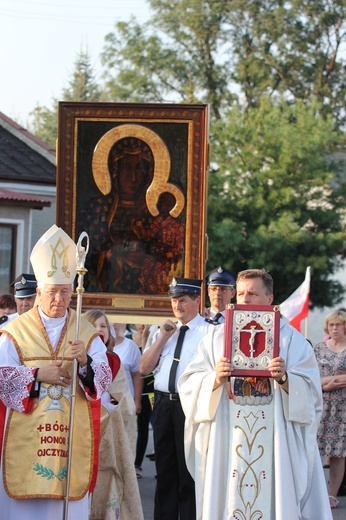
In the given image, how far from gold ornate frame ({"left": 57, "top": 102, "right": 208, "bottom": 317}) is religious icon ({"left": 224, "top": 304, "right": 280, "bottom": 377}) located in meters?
5.36

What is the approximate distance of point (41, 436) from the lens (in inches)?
271

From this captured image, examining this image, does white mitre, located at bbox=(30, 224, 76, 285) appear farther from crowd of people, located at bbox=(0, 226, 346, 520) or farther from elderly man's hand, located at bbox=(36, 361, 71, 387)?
elderly man's hand, located at bbox=(36, 361, 71, 387)

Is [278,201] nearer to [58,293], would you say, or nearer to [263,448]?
[58,293]

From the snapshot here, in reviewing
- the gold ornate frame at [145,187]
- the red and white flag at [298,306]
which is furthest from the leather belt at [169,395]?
the red and white flag at [298,306]

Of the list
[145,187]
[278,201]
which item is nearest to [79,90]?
[278,201]

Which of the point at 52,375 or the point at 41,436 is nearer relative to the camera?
the point at 52,375

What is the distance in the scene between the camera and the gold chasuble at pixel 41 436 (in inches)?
270

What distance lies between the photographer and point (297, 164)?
31.0 metres

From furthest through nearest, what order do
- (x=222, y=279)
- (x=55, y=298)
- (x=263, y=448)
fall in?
(x=222, y=279)
(x=55, y=298)
(x=263, y=448)

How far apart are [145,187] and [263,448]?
6.17m

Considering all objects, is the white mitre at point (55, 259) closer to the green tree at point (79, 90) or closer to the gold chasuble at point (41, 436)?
the gold chasuble at point (41, 436)

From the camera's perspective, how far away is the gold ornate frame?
12117 millimetres

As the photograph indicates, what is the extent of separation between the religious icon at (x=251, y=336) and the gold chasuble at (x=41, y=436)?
110 cm

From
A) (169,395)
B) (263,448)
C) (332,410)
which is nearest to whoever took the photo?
(263,448)
